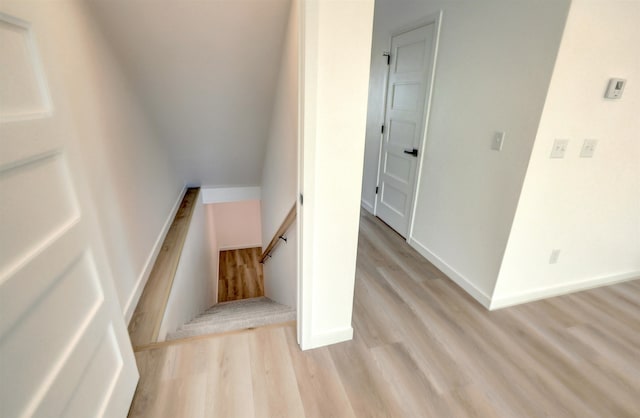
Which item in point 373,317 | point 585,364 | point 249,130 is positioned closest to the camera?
point 585,364

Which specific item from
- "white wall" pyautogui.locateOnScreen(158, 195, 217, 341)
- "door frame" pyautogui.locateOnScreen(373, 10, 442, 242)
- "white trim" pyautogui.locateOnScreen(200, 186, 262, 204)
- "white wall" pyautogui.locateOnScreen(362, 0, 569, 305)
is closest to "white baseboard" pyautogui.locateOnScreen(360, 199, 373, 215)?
"door frame" pyautogui.locateOnScreen(373, 10, 442, 242)

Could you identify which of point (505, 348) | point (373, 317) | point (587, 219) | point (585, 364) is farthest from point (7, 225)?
point (587, 219)

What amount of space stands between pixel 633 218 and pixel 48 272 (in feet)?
11.6

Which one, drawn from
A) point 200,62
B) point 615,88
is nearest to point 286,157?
point 200,62

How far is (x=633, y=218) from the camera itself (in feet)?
7.57

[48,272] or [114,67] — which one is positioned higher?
[114,67]

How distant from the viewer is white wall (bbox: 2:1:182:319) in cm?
129

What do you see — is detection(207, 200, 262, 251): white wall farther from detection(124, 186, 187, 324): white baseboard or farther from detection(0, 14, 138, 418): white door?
detection(0, 14, 138, 418): white door

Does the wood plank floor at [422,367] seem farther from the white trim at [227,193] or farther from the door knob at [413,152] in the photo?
the white trim at [227,193]

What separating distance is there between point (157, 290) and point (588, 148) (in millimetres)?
3007

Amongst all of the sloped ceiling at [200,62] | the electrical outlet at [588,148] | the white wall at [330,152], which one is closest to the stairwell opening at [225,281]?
the white wall at [330,152]

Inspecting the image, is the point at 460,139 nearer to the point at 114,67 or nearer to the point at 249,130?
the point at 249,130

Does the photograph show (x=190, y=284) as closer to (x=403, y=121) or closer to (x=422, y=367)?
(x=422, y=367)

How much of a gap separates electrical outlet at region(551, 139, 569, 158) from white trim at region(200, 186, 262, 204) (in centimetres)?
349
